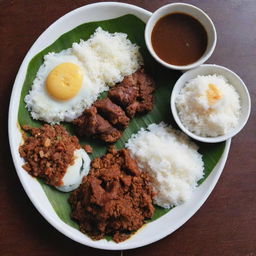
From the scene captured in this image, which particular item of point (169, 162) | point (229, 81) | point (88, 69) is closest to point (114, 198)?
point (169, 162)

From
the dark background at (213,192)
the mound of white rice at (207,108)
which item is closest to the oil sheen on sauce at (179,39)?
the mound of white rice at (207,108)

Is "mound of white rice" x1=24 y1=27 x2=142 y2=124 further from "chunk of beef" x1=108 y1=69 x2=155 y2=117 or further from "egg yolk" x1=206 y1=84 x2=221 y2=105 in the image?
"egg yolk" x1=206 y1=84 x2=221 y2=105

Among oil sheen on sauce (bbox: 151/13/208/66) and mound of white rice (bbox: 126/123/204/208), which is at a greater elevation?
oil sheen on sauce (bbox: 151/13/208/66)

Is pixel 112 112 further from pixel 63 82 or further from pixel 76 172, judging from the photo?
pixel 76 172

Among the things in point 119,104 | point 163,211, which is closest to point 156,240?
point 163,211

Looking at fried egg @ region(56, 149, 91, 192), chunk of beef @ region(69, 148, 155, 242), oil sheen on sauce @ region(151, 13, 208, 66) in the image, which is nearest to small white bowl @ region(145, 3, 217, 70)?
oil sheen on sauce @ region(151, 13, 208, 66)

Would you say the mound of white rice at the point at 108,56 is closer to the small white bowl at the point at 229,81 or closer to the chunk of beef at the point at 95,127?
the chunk of beef at the point at 95,127
